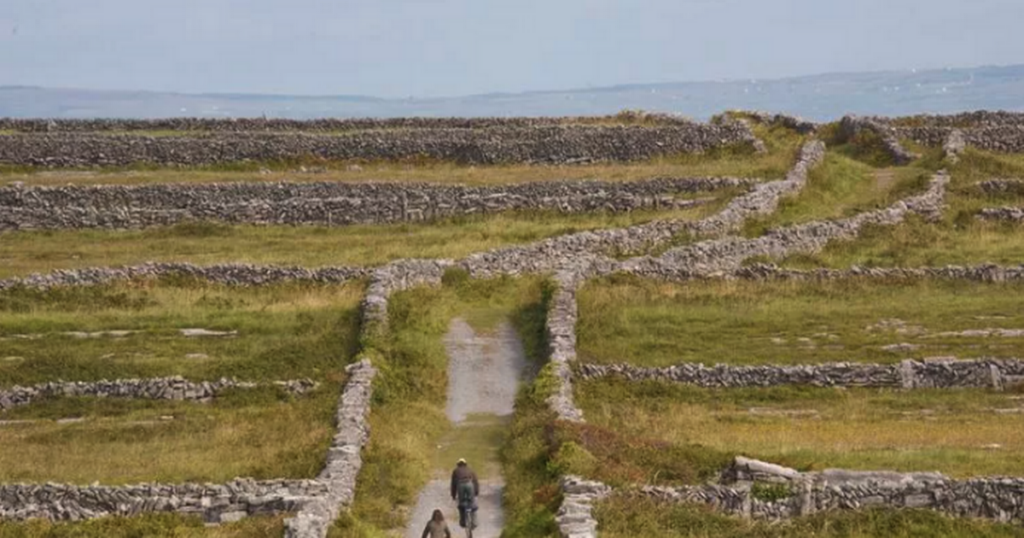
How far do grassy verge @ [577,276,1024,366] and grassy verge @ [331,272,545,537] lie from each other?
2350mm

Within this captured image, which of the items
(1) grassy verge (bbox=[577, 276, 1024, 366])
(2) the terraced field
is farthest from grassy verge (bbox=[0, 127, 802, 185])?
(1) grassy verge (bbox=[577, 276, 1024, 366])

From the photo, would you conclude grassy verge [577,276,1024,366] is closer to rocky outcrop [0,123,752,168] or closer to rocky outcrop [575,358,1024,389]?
rocky outcrop [575,358,1024,389]

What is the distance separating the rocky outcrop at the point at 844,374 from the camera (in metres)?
37.6

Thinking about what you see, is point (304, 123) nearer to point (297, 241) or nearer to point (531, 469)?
point (297, 241)

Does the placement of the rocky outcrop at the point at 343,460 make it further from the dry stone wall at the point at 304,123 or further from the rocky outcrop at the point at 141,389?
the dry stone wall at the point at 304,123

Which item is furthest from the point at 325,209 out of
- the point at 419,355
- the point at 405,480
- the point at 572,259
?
the point at 405,480

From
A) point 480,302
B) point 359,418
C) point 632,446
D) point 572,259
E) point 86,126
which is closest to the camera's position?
point 632,446

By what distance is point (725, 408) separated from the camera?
36312mm

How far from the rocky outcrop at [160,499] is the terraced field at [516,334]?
6 cm

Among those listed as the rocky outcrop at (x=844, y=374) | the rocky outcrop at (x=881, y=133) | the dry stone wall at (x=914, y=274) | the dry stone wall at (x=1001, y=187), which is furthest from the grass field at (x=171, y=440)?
the rocky outcrop at (x=881, y=133)

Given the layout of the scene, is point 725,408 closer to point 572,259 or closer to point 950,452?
point 950,452

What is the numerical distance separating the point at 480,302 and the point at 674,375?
10.3 meters

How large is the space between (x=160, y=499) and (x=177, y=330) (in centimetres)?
1711

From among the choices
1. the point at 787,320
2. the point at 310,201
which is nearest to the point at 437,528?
the point at 787,320
